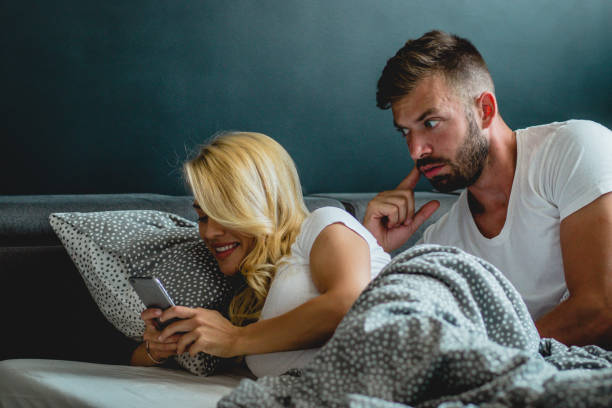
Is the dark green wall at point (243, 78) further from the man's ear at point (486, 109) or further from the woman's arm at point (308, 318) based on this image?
the woman's arm at point (308, 318)

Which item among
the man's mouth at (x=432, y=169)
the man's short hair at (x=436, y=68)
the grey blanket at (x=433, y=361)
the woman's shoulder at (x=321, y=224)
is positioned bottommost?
the grey blanket at (x=433, y=361)

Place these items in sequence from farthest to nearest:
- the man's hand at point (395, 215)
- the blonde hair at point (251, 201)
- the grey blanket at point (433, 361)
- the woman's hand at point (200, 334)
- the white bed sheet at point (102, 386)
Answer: the man's hand at point (395, 215)
the blonde hair at point (251, 201)
the woman's hand at point (200, 334)
the white bed sheet at point (102, 386)
the grey blanket at point (433, 361)

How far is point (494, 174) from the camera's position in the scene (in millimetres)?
1569

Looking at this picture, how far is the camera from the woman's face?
1262mm

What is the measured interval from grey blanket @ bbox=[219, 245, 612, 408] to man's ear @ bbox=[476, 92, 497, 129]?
2.51ft

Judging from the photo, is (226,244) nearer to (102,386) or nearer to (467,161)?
(102,386)

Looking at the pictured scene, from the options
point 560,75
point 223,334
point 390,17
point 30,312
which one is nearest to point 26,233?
point 30,312

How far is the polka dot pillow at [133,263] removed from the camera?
1.25m

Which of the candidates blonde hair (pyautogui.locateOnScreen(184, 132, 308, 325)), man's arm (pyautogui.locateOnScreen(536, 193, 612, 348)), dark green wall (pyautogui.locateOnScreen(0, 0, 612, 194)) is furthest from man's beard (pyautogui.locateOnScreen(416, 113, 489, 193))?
dark green wall (pyautogui.locateOnScreen(0, 0, 612, 194))

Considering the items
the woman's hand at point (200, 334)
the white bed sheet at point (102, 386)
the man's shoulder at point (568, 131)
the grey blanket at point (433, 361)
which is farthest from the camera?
the man's shoulder at point (568, 131)

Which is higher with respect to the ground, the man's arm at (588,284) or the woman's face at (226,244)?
the woman's face at (226,244)

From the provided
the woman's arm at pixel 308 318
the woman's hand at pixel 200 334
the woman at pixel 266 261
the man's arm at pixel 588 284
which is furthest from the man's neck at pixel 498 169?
the woman's hand at pixel 200 334

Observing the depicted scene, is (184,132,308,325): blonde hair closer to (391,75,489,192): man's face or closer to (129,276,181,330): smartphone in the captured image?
(129,276,181,330): smartphone

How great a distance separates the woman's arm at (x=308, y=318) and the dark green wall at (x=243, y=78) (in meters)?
0.95
